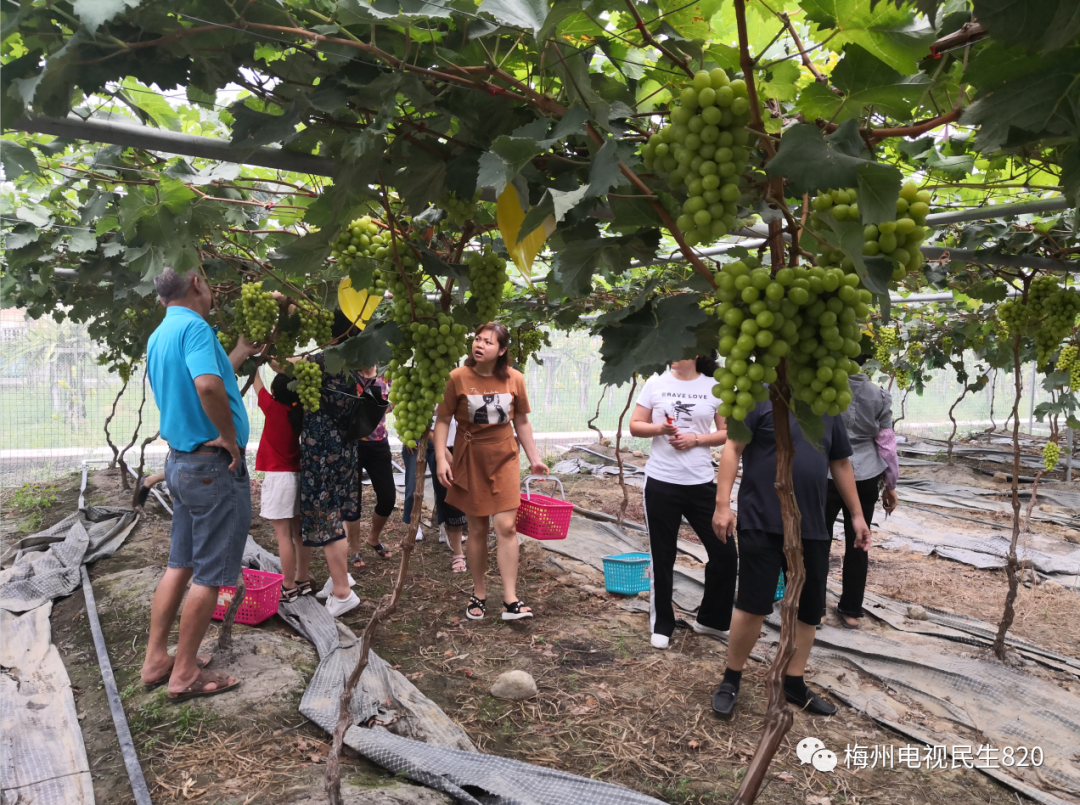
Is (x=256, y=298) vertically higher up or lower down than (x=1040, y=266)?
lower down

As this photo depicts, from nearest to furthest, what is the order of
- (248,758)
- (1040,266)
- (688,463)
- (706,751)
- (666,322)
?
(666,322), (248,758), (706,751), (1040,266), (688,463)

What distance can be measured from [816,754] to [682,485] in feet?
4.56

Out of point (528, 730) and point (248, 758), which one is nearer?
point (248, 758)

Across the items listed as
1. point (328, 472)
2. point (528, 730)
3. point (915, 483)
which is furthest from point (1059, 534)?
point (328, 472)

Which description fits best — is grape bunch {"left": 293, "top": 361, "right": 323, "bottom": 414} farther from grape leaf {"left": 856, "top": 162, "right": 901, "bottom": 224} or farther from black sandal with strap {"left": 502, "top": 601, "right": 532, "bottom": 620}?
grape leaf {"left": 856, "top": 162, "right": 901, "bottom": 224}

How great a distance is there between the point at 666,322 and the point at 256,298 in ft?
10.4

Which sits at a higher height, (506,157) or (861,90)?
(861,90)

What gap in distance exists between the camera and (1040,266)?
125 inches

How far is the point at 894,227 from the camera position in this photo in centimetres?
103

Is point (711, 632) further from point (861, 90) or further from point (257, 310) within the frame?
point (861, 90)

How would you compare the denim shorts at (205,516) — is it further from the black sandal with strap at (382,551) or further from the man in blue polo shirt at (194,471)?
the black sandal with strap at (382,551)

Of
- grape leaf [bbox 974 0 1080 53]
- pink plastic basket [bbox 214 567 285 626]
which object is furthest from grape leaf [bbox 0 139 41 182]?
pink plastic basket [bbox 214 567 285 626]

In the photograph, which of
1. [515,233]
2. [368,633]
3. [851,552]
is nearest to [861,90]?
[515,233]

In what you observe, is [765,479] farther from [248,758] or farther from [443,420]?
[248,758]
